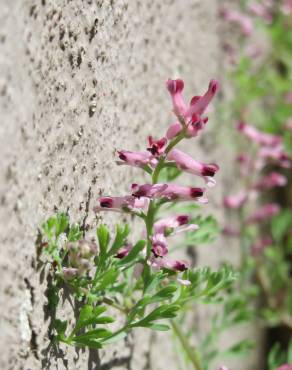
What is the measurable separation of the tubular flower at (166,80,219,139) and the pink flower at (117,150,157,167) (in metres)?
0.06

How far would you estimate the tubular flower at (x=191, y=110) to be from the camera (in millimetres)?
1264

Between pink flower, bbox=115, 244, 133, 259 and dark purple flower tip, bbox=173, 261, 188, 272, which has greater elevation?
pink flower, bbox=115, 244, 133, 259

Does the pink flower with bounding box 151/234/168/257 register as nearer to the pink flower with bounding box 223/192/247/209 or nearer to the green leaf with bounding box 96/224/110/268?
the green leaf with bounding box 96/224/110/268

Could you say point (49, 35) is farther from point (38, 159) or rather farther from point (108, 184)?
point (108, 184)

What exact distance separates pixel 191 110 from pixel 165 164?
0.37ft

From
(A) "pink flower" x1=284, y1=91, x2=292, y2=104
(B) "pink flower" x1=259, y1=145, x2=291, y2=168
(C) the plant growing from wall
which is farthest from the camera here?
(A) "pink flower" x1=284, y1=91, x2=292, y2=104

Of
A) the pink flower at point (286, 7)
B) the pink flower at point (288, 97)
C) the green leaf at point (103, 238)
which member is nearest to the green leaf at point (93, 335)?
the green leaf at point (103, 238)

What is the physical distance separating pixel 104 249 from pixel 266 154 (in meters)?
1.50

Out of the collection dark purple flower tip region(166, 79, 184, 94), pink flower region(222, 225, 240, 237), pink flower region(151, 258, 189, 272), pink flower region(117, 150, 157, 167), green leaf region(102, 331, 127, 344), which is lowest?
pink flower region(222, 225, 240, 237)

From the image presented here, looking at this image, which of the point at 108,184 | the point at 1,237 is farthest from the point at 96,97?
the point at 1,237

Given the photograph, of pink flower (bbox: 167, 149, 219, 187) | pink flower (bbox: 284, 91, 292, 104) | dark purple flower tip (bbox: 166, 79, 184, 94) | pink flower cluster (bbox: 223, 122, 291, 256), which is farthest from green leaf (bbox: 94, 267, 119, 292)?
pink flower (bbox: 284, 91, 292, 104)

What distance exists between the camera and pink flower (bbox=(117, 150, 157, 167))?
1239 millimetres

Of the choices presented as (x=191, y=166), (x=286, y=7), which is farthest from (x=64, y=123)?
(x=286, y=7)

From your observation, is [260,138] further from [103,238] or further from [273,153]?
[103,238]
